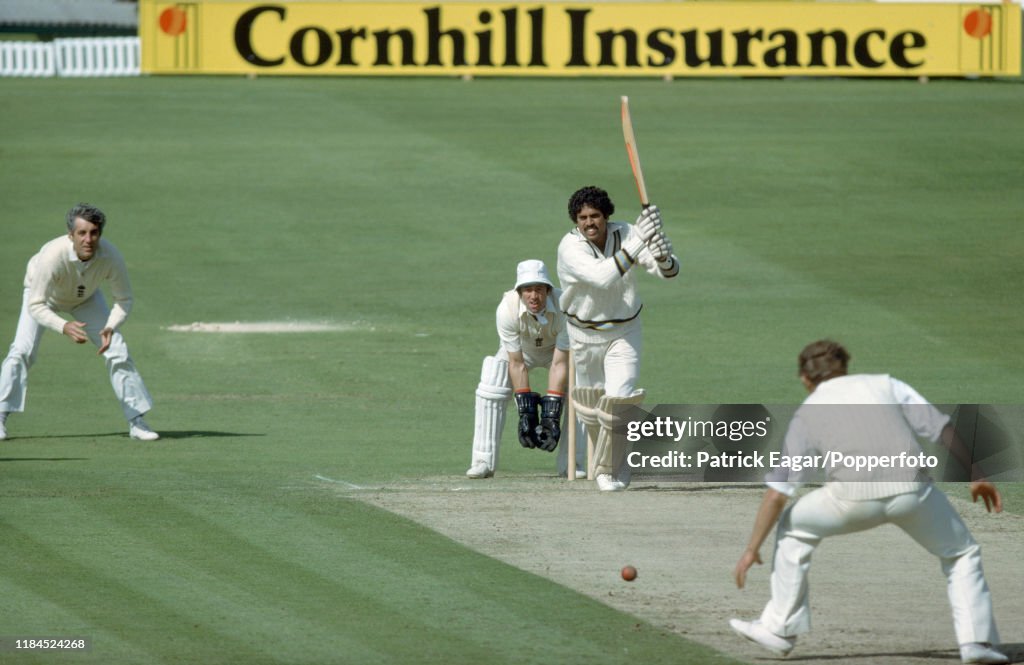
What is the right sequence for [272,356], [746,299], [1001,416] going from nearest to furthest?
[1001,416] < [272,356] < [746,299]

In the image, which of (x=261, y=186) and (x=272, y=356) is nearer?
(x=272, y=356)

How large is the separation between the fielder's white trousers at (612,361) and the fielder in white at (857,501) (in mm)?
4367

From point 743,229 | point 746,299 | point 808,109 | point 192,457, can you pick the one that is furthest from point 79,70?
point 192,457

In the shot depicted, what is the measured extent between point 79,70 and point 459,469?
3347 cm

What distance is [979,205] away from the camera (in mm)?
29609

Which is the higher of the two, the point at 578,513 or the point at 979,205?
the point at 979,205

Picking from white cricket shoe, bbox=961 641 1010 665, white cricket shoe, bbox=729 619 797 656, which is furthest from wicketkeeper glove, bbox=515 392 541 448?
white cricket shoe, bbox=961 641 1010 665

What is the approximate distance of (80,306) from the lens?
50.2 feet

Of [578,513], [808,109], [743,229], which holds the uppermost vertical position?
[808,109]

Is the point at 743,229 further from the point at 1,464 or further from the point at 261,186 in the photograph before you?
the point at 1,464

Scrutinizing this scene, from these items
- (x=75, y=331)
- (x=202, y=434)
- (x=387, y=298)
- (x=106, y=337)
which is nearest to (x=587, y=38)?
(x=387, y=298)

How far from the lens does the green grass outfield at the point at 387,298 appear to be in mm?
9336

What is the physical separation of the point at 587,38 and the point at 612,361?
27.8 meters

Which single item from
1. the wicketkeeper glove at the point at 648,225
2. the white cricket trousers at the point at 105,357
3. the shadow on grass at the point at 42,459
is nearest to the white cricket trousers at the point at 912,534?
the wicketkeeper glove at the point at 648,225
